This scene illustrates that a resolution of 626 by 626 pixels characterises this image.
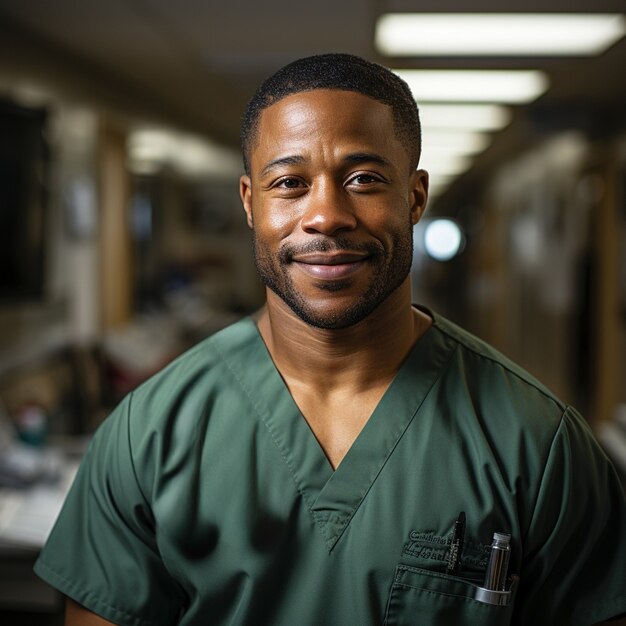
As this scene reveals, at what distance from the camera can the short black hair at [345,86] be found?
0.89m

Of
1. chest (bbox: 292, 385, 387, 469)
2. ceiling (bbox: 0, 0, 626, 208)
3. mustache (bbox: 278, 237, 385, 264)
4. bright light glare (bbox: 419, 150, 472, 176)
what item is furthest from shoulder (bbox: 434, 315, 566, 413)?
bright light glare (bbox: 419, 150, 472, 176)

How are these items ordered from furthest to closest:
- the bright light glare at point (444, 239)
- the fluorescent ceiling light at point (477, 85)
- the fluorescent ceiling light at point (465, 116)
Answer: the bright light glare at point (444, 239), the fluorescent ceiling light at point (465, 116), the fluorescent ceiling light at point (477, 85)

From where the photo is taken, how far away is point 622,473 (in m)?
1.81

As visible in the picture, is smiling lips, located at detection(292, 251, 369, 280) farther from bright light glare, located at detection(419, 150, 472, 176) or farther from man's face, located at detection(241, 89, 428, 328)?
bright light glare, located at detection(419, 150, 472, 176)

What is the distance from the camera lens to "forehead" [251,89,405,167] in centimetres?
87

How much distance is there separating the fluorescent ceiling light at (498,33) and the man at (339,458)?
2.23 meters

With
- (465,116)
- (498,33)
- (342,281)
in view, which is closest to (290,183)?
(342,281)

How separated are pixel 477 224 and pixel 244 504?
10942 millimetres

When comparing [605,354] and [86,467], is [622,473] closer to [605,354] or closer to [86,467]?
[86,467]

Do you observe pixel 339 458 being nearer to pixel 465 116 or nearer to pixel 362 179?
pixel 362 179

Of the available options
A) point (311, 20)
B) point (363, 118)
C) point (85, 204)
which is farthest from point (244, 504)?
point (85, 204)

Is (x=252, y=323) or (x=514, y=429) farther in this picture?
(x=252, y=323)

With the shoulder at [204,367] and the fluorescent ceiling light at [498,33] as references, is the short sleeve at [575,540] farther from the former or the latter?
the fluorescent ceiling light at [498,33]

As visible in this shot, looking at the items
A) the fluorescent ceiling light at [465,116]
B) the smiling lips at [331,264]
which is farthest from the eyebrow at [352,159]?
the fluorescent ceiling light at [465,116]
